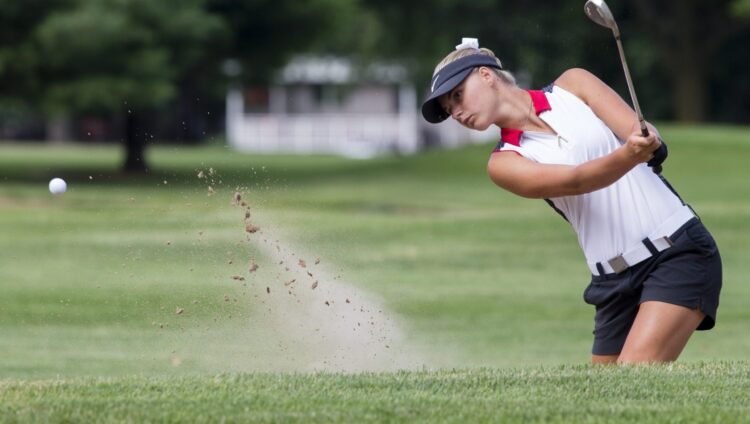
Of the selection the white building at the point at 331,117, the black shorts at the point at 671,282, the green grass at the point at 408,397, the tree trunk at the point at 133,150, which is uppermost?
the black shorts at the point at 671,282

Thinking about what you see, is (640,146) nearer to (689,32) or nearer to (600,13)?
(600,13)

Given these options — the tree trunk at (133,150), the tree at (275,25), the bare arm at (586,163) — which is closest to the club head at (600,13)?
Result: the bare arm at (586,163)

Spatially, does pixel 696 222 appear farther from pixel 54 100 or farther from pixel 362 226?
pixel 54 100

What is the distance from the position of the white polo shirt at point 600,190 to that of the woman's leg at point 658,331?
0.28 metres

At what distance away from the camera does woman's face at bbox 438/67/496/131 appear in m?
5.91

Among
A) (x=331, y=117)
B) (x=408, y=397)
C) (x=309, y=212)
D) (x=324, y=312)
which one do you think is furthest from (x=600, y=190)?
(x=331, y=117)

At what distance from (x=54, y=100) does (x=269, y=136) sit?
42097mm

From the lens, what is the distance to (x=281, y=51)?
3603 cm

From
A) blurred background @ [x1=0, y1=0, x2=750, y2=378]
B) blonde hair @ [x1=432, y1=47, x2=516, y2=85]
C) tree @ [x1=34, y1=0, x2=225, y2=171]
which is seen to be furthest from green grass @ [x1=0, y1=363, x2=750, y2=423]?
tree @ [x1=34, y1=0, x2=225, y2=171]

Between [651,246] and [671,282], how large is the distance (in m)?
0.17

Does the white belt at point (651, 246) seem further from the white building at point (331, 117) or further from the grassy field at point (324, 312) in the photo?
the white building at point (331, 117)

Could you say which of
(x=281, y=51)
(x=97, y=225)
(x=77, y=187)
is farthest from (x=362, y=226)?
(x=281, y=51)

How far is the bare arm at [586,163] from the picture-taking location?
18.0 feet

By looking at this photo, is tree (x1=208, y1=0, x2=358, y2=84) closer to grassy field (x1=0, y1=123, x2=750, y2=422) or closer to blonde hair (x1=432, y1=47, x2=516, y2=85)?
grassy field (x1=0, y1=123, x2=750, y2=422)
